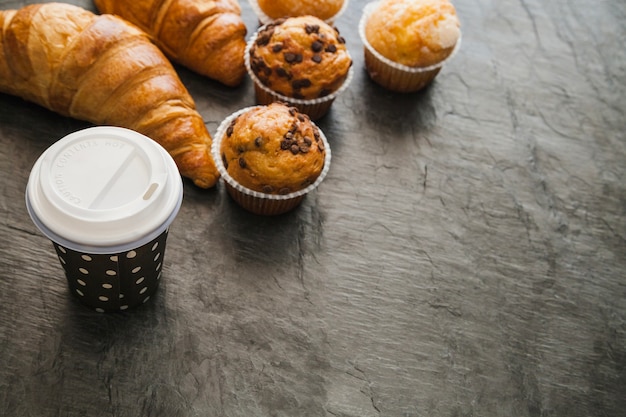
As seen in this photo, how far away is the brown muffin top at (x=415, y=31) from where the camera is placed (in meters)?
2.74

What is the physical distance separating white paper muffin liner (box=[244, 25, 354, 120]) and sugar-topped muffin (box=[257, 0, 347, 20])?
0.19 metres

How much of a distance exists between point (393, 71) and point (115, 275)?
4.81 ft

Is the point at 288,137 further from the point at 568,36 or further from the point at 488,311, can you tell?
the point at 568,36

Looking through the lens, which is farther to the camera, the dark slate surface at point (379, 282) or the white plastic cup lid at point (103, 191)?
the dark slate surface at point (379, 282)

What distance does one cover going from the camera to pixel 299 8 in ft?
9.25

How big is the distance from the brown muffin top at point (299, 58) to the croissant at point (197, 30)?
17 centimetres

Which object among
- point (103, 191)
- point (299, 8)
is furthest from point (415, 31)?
point (103, 191)

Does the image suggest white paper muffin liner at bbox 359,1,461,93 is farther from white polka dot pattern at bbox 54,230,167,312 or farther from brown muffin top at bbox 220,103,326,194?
white polka dot pattern at bbox 54,230,167,312

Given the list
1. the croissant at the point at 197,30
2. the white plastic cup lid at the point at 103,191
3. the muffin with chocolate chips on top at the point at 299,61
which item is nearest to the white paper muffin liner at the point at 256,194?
the muffin with chocolate chips on top at the point at 299,61

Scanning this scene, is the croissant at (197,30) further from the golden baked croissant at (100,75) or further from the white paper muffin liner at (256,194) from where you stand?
the white paper muffin liner at (256,194)

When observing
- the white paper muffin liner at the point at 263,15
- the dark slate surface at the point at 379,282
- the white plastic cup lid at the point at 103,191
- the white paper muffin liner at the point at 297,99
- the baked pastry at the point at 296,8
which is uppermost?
the white plastic cup lid at the point at 103,191

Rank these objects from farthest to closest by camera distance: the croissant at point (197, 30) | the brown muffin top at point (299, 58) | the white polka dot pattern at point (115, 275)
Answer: the croissant at point (197, 30), the brown muffin top at point (299, 58), the white polka dot pattern at point (115, 275)

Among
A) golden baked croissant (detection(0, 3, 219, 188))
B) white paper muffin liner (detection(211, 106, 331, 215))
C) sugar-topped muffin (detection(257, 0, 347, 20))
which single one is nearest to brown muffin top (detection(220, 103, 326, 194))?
white paper muffin liner (detection(211, 106, 331, 215))

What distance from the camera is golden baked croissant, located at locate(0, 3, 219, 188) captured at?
242 centimetres
